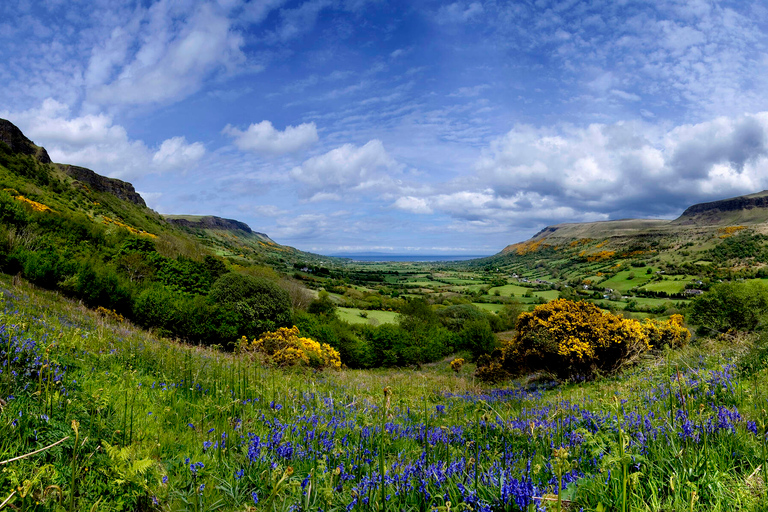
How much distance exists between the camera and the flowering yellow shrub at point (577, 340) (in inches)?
518

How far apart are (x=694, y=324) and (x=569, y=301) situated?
2643cm

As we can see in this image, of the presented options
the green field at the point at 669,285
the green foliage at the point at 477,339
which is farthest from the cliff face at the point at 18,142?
the green field at the point at 669,285

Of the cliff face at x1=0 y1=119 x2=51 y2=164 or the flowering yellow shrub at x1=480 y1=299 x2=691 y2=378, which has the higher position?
the cliff face at x1=0 y1=119 x2=51 y2=164

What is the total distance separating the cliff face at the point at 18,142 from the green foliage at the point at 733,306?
400ft

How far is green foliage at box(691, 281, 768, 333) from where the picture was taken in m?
25.6

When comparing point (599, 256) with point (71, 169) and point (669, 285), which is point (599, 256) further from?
point (71, 169)

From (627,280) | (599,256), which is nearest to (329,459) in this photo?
(627,280)

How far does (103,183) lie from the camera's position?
12744 cm

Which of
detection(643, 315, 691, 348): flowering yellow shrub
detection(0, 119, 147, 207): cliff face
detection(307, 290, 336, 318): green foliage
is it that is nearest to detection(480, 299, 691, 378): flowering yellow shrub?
detection(643, 315, 691, 348): flowering yellow shrub

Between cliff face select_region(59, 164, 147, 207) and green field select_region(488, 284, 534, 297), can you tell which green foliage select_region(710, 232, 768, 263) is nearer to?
green field select_region(488, 284, 534, 297)

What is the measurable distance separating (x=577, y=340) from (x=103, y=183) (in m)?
162

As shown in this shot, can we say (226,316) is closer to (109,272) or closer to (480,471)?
(109,272)

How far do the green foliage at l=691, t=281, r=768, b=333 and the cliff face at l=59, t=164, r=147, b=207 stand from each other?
14160cm

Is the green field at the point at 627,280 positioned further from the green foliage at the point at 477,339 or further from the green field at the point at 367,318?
the green field at the point at 367,318
